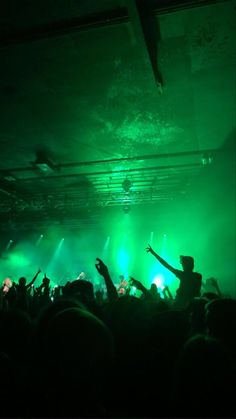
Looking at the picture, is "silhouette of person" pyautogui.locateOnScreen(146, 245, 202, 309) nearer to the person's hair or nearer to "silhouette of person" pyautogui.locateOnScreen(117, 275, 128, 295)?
the person's hair

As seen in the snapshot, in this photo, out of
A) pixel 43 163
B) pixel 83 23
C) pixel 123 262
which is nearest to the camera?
pixel 83 23

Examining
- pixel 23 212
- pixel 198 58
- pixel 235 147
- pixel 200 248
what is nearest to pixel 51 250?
pixel 23 212

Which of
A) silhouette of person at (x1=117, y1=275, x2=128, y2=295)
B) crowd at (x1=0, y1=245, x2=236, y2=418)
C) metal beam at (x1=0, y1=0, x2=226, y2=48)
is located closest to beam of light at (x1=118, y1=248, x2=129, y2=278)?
silhouette of person at (x1=117, y1=275, x2=128, y2=295)

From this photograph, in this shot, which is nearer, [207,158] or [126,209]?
[207,158]

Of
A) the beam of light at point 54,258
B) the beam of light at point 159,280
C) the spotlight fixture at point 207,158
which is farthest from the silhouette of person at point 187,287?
the beam of light at point 54,258

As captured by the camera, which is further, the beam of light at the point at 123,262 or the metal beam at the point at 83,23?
the beam of light at the point at 123,262

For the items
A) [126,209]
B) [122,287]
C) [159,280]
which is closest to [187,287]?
[126,209]

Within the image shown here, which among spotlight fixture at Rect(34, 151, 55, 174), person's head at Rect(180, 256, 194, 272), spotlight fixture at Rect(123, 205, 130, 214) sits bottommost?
person's head at Rect(180, 256, 194, 272)

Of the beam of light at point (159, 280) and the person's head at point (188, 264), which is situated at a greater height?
the person's head at point (188, 264)

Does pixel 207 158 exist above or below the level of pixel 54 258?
above

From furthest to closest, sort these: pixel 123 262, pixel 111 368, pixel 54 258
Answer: pixel 54 258, pixel 123 262, pixel 111 368

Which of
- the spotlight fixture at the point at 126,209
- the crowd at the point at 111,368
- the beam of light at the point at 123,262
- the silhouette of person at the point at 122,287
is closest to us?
the crowd at the point at 111,368

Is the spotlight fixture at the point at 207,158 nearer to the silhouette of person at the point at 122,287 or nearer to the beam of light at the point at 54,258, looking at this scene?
the silhouette of person at the point at 122,287

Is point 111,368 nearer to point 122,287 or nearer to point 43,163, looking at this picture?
point 43,163
